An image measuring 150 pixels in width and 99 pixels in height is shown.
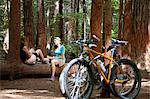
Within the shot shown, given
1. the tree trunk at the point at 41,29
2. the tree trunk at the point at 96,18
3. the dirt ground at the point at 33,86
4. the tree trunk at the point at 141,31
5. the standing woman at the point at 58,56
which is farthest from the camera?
the tree trunk at the point at 41,29

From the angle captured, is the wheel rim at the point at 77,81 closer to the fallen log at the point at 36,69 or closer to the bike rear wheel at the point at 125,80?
the bike rear wheel at the point at 125,80

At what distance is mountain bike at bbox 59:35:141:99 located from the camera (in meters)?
6.46

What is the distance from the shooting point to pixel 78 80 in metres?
6.62

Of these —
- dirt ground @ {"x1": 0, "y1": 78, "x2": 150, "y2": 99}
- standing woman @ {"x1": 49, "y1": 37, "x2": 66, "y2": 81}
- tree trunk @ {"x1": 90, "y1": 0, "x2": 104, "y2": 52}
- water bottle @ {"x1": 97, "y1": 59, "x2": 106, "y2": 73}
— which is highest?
tree trunk @ {"x1": 90, "y1": 0, "x2": 104, "y2": 52}

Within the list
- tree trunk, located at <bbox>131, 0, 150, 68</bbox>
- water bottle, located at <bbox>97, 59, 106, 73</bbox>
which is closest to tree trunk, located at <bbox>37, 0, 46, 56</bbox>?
tree trunk, located at <bbox>131, 0, 150, 68</bbox>

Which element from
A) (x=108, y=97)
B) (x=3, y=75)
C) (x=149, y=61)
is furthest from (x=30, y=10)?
(x=108, y=97)

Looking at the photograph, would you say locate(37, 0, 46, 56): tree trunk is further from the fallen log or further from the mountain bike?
the mountain bike

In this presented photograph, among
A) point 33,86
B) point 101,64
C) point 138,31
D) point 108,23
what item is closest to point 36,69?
point 33,86

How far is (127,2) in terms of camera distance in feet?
37.3

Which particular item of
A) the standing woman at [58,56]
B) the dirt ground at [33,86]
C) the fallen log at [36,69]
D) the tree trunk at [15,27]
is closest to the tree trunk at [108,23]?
the standing woman at [58,56]

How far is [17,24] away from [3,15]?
16.2m

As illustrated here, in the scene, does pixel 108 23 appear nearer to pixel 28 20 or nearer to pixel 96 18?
pixel 96 18

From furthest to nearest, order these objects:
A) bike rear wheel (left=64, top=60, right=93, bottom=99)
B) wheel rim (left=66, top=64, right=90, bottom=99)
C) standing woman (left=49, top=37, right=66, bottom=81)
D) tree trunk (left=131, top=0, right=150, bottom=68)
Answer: standing woman (left=49, top=37, right=66, bottom=81), tree trunk (left=131, top=0, right=150, bottom=68), wheel rim (left=66, top=64, right=90, bottom=99), bike rear wheel (left=64, top=60, right=93, bottom=99)

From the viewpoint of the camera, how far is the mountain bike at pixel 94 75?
646cm
